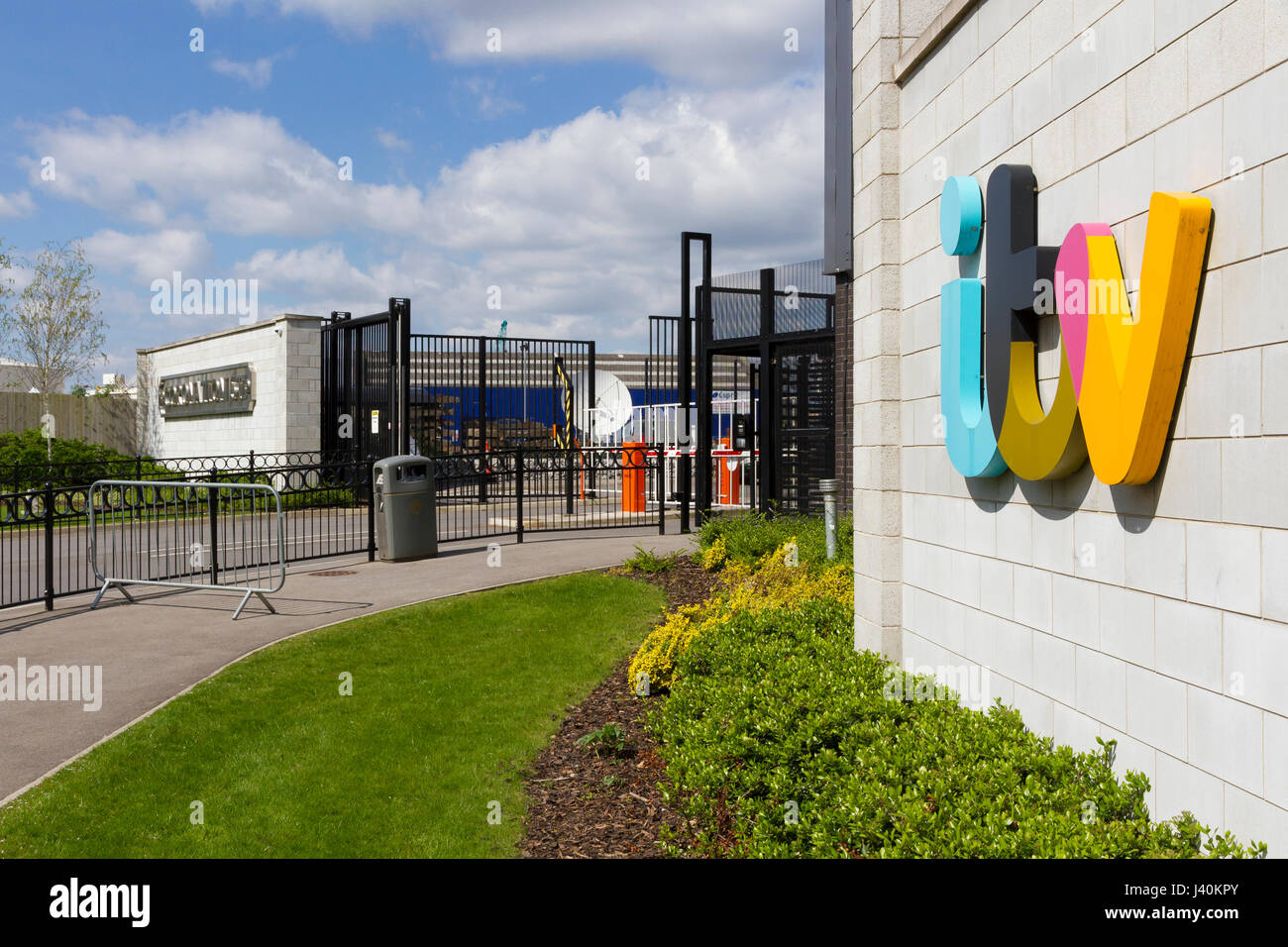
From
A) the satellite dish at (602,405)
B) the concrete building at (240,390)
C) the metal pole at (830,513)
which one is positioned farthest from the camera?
the satellite dish at (602,405)

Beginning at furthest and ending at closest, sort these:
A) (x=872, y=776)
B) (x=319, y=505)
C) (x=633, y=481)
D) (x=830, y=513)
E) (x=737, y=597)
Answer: (x=633, y=481)
(x=319, y=505)
(x=830, y=513)
(x=737, y=597)
(x=872, y=776)

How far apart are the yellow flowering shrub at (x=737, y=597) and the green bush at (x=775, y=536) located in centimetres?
13

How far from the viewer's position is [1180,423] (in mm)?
3473

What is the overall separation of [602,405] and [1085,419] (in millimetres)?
22146

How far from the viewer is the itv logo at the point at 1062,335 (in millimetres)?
3396

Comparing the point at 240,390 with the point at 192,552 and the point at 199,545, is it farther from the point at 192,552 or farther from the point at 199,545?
the point at 192,552

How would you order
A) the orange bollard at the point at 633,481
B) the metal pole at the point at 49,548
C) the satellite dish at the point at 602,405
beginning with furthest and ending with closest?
the satellite dish at the point at 602,405
the orange bollard at the point at 633,481
the metal pole at the point at 49,548

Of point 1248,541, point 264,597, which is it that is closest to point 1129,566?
point 1248,541

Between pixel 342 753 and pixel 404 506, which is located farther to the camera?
Answer: pixel 404 506

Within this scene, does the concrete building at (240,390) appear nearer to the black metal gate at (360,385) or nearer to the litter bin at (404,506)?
the black metal gate at (360,385)

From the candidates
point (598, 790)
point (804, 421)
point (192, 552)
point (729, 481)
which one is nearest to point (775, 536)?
point (804, 421)

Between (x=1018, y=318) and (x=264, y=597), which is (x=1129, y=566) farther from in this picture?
(x=264, y=597)

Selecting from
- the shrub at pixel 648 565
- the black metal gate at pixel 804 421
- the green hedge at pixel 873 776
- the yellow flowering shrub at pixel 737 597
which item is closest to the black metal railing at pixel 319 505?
the black metal gate at pixel 804 421

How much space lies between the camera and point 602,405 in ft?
84.7
